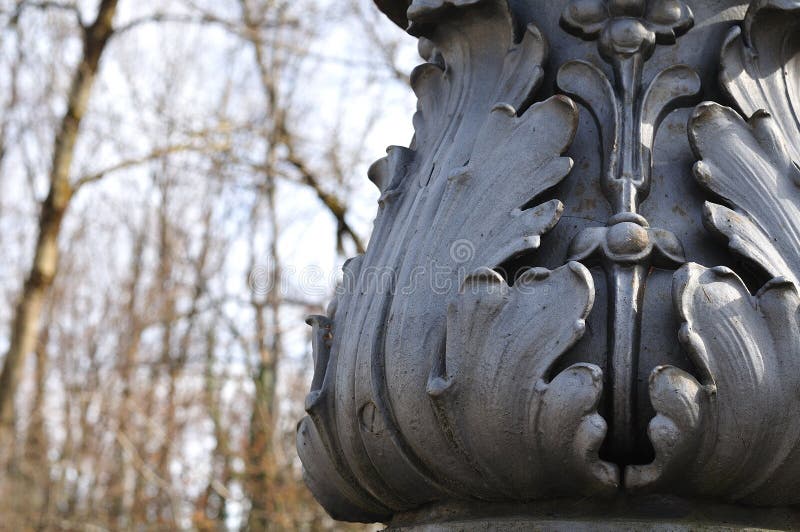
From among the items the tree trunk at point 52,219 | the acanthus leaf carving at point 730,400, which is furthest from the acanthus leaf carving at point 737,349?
the tree trunk at point 52,219

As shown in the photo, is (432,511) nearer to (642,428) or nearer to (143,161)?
(642,428)

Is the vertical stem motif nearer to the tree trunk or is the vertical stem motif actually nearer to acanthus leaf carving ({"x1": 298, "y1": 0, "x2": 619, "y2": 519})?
acanthus leaf carving ({"x1": 298, "y1": 0, "x2": 619, "y2": 519})

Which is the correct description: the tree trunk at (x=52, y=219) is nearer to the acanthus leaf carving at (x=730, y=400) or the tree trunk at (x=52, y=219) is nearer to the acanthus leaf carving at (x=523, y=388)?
the acanthus leaf carving at (x=523, y=388)

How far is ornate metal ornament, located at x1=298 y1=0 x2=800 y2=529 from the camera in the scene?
179 cm

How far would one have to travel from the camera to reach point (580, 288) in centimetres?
185

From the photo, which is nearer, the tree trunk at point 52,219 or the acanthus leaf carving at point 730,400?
the acanthus leaf carving at point 730,400

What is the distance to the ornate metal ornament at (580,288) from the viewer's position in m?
1.79

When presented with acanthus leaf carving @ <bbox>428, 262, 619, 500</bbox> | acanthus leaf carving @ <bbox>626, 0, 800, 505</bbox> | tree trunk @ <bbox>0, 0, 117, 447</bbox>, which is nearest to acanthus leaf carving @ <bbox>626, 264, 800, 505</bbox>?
acanthus leaf carving @ <bbox>626, 0, 800, 505</bbox>

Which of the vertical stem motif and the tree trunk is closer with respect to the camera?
the vertical stem motif

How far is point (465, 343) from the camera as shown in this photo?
1869mm

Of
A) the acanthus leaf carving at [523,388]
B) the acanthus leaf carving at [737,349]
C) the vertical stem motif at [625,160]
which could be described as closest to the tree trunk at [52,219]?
the vertical stem motif at [625,160]

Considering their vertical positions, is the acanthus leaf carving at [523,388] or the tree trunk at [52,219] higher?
the tree trunk at [52,219]

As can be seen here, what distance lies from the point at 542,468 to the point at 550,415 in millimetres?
102

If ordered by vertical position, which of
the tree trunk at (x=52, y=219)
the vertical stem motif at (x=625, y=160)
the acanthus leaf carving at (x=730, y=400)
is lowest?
the acanthus leaf carving at (x=730, y=400)
